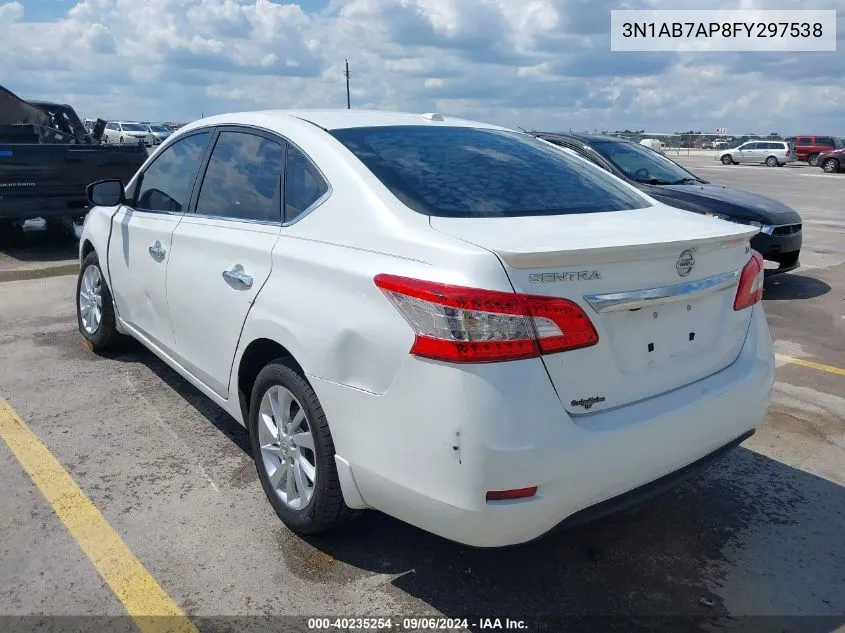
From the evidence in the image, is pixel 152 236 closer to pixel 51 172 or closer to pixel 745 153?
pixel 51 172

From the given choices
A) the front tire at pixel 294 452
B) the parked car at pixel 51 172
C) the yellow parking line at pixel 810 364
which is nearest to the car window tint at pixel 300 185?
the front tire at pixel 294 452

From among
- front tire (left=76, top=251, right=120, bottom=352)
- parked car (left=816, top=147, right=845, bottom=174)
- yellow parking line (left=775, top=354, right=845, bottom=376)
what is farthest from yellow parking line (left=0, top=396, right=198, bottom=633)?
parked car (left=816, top=147, right=845, bottom=174)

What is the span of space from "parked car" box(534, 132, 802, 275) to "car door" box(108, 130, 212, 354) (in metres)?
4.78

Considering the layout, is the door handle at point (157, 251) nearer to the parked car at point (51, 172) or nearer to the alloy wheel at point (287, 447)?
the alloy wheel at point (287, 447)

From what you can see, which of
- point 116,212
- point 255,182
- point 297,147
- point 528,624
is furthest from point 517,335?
point 116,212

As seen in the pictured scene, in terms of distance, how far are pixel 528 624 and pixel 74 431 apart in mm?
2787

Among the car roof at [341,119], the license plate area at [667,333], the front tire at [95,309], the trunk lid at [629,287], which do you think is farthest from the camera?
the front tire at [95,309]

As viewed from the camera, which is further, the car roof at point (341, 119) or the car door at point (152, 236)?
the car door at point (152, 236)

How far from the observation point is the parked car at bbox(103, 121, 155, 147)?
1529 inches

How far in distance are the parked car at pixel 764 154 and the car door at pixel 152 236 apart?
41702 millimetres

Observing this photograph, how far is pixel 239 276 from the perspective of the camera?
311 cm

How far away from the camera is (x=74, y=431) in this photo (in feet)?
13.2

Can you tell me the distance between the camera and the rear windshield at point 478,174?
2.70 metres

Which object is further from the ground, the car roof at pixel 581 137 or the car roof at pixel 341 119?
the car roof at pixel 581 137
